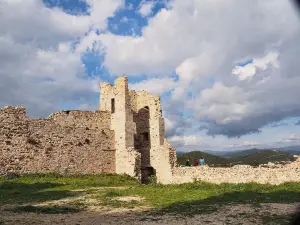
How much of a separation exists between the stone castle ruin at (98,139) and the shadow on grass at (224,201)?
1021 centimetres

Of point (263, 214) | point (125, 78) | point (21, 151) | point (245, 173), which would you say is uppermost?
point (125, 78)

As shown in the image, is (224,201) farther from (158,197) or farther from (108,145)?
(108,145)

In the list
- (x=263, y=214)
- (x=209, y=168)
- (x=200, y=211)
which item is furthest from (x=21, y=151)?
(x=263, y=214)

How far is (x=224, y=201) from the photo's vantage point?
543 inches

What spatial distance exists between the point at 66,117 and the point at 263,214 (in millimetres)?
18257

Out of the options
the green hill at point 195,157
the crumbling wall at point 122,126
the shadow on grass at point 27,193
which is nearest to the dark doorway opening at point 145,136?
the crumbling wall at point 122,126

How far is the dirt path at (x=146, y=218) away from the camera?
9.85 meters

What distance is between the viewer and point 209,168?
22500 millimetres

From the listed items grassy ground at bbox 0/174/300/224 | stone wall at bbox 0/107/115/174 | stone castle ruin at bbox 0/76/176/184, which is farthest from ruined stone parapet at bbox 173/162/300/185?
stone wall at bbox 0/107/115/174

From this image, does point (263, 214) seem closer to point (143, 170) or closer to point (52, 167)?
point (52, 167)

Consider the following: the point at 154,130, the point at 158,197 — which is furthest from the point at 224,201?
the point at 154,130

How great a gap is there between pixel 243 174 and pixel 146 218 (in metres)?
11.7

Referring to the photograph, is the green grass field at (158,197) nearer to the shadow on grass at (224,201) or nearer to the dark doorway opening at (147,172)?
the shadow on grass at (224,201)

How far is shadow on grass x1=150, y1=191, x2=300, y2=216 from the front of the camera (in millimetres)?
11575
